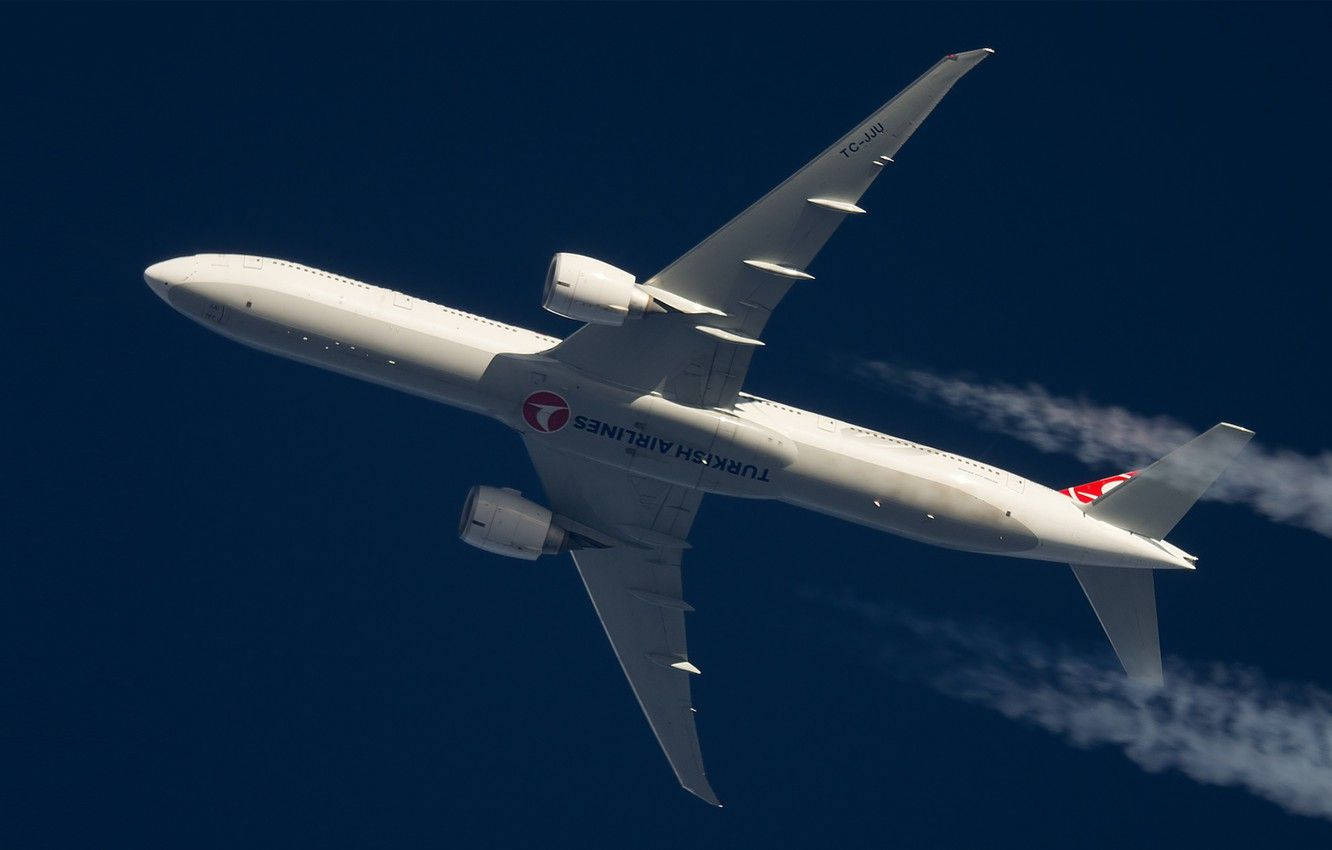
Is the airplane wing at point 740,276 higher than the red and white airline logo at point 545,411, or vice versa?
the airplane wing at point 740,276

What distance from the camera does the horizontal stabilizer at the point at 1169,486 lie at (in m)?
61.4

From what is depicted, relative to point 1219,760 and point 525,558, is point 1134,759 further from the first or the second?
point 525,558

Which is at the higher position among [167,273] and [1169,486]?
[1169,486]

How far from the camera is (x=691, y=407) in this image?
60438 mm

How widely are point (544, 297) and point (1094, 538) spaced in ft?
71.8

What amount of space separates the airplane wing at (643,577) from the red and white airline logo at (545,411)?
81.2 inches

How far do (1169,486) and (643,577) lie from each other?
19.8 metres

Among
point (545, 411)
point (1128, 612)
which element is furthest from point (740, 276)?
point (1128, 612)

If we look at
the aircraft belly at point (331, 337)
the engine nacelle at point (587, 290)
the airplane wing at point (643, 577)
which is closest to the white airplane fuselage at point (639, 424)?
the aircraft belly at point (331, 337)

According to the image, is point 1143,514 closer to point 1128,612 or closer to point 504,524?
point 1128,612

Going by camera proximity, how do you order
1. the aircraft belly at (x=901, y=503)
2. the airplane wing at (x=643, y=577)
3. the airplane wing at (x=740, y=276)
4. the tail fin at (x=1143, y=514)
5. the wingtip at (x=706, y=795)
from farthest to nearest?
the wingtip at (x=706, y=795) < the airplane wing at (x=643, y=577) < the tail fin at (x=1143, y=514) < the aircraft belly at (x=901, y=503) < the airplane wing at (x=740, y=276)

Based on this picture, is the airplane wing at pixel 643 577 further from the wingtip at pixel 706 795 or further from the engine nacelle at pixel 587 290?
the engine nacelle at pixel 587 290

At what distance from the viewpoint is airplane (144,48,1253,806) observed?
58125mm

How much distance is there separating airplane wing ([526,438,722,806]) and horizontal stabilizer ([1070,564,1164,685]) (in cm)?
1504
